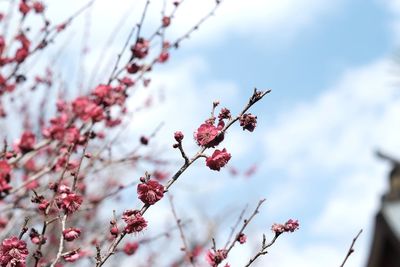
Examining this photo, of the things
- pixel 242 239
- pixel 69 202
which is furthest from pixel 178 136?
pixel 242 239

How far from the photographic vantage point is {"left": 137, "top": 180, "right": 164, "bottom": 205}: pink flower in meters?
2.38

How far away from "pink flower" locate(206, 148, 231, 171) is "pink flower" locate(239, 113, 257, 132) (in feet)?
0.51

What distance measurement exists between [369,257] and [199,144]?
9691 millimetres

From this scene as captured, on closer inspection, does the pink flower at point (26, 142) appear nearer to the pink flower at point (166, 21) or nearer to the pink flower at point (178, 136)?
the pink flower at point (166, 21)

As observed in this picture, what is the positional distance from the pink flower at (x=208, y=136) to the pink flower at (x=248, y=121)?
0.11 meters

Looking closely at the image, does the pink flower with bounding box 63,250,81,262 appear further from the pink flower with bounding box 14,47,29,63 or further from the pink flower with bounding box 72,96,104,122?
the pink flower with bounding box 14,47,29,63

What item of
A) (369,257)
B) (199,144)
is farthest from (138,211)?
(369,257)

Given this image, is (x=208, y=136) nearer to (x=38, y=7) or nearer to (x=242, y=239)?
(x=242, y=239)

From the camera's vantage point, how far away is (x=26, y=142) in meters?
3.96

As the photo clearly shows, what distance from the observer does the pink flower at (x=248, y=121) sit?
2.38 meters

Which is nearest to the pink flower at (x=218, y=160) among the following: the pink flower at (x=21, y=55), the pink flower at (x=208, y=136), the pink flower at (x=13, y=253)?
the pink flower at (x=208, y=136)

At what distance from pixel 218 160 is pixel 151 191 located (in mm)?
322

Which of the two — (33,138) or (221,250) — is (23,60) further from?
(221,250)

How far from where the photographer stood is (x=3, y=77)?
493cm
